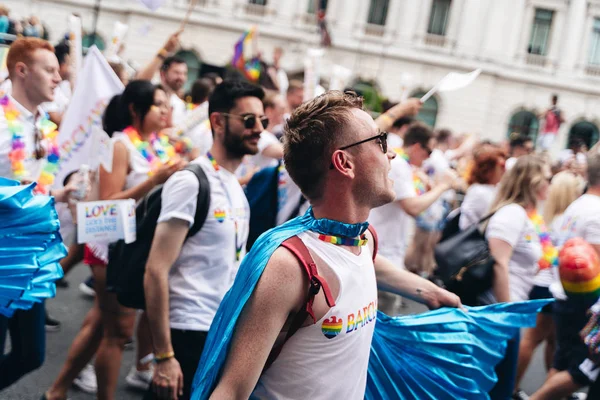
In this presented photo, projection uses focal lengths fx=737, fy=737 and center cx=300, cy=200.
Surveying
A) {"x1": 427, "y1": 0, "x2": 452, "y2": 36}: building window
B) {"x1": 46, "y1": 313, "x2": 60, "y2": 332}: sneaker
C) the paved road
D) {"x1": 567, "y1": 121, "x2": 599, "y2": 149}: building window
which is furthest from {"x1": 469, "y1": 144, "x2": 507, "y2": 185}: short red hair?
{"x1": 567, "y1": 121, "x2": 599, "y2": 149}: building window

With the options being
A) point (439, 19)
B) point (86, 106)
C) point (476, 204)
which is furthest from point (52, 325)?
point (439, 19)

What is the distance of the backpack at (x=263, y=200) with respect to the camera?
4.18 m

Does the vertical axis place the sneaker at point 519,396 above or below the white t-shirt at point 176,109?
below

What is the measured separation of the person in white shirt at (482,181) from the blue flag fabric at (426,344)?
270 centimetres

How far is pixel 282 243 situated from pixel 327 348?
12.9 inches

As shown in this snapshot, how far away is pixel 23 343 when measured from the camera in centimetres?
342

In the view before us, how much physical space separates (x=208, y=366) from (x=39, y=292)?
1.35 metres

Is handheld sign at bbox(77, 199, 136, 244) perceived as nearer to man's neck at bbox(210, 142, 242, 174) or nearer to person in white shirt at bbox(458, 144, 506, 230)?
man's neck at bbox(210, 142, 242, 174)

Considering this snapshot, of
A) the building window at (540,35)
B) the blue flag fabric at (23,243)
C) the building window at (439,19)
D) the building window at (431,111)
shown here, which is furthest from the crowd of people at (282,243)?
the building window at (540,35)

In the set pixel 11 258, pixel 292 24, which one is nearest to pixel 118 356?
pixel 11 258

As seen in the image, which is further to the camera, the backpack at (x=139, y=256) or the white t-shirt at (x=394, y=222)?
the white t-shirt at (x=394, y=222)

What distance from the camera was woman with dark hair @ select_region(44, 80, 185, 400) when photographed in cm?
387

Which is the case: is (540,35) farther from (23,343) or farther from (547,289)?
(23,343)

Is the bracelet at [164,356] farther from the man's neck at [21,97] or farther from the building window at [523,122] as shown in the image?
the building window at [523,122]
